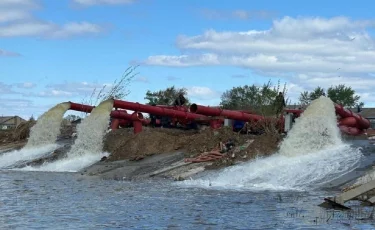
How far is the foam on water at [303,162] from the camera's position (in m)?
21.8

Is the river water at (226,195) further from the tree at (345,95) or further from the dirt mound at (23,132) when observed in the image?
the tree at (345,95)

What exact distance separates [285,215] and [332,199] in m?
1.39

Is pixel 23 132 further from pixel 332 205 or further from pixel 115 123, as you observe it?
pixel 332 205

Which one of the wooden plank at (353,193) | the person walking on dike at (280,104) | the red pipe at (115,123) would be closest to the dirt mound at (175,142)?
the red pipe at (115,123)

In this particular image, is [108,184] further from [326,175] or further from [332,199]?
[332,199]

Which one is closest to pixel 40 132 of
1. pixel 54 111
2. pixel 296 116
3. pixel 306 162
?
pixel 54 111

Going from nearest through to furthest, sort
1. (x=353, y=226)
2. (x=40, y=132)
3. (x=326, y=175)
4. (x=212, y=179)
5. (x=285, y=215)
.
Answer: (x=353, y=226), (x=285, y=215), (x=326, y=175), (x=212, y=179), (x=40, y=132)

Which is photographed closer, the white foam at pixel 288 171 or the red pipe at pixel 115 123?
the white foam at pixel 288 171

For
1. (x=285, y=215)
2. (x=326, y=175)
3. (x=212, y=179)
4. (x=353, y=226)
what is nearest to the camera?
(x=353, y=226)

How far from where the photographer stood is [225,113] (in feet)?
109

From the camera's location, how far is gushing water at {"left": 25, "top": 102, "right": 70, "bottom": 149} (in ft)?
130

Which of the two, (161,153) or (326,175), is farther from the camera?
(161,153)

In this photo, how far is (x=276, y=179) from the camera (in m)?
22.2

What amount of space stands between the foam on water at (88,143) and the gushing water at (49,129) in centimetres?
428
